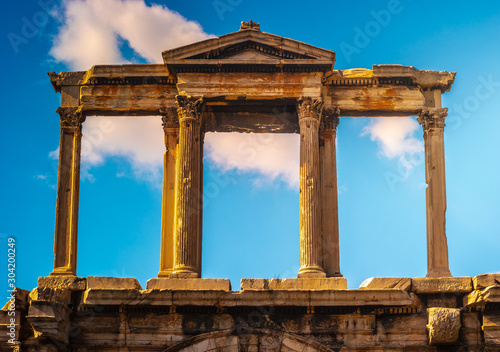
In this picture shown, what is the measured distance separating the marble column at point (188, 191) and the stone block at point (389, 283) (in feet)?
10.8

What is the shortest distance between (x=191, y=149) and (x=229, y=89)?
153cm

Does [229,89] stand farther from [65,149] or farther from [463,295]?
[463,295]

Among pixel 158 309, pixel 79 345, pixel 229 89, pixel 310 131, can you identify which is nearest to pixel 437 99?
pixel 310 131

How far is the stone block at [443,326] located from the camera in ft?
62.3

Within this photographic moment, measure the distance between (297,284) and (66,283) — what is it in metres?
4.27

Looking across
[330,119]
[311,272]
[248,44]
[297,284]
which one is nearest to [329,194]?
[330,119]

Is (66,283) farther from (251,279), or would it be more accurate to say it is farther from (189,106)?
(189,106)

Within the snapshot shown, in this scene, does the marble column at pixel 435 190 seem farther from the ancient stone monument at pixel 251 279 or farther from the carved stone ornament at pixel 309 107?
the carved stone ornament at pixel 309 107

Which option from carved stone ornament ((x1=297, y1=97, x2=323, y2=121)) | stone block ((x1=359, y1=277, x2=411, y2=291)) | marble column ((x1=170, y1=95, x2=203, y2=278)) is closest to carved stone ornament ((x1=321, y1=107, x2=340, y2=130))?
carved stone ornament ((x1=297, y1=97, x2=323, y2=121))

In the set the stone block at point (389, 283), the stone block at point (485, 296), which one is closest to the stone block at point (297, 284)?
the stone block at point (389, 283)

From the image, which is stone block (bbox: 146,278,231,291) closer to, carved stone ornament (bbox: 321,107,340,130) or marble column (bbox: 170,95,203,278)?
marble column (bbox: 170,95,203,278)

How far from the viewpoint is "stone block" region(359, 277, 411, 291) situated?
19.4 metres

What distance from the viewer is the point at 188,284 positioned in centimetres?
1966

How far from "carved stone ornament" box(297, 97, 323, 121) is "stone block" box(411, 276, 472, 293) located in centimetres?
398
